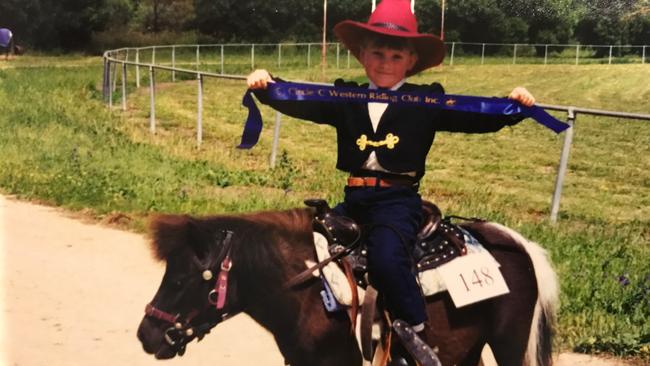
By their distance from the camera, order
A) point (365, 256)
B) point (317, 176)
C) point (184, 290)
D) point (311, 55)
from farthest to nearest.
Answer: point (311, 55) < point (317, 176) < point (365, 256) < point (184, 290)

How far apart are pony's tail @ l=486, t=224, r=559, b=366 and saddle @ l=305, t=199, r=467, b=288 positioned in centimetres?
39

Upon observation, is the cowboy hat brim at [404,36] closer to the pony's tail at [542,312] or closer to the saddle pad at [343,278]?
the saddle pad at [343,278]

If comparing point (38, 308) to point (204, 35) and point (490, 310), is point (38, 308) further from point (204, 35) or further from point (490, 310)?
point (204, 35)

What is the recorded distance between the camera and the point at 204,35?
29.4 m

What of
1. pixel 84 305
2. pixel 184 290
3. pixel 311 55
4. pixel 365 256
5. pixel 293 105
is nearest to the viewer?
pixel 184 290

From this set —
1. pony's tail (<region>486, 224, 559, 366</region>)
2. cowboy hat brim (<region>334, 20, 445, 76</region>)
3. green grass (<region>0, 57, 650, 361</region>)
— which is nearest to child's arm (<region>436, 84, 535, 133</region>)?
cowboy hat brim (<region>334, 20, 445, 76</region>)

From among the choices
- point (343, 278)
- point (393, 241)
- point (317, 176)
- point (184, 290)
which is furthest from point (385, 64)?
point (317, 176)

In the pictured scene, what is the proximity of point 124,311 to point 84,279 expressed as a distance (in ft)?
2.90

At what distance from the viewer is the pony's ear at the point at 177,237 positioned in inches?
120

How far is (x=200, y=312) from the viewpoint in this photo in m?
3.04

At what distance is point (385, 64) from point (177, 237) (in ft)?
3.86

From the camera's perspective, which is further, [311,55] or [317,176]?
[311,55]

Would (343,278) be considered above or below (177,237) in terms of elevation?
below

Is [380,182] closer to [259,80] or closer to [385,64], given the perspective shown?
[385,64]
